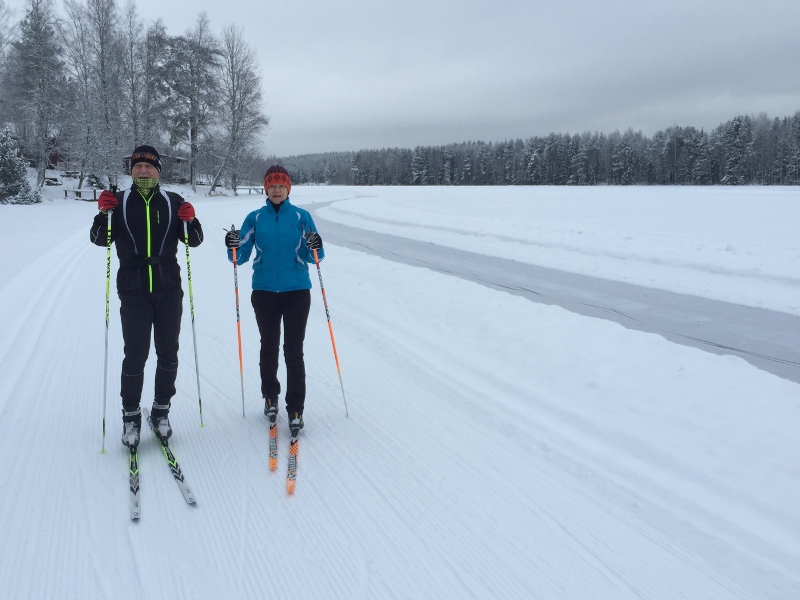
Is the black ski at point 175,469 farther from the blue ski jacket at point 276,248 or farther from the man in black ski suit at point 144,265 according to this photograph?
the blue ski jacket at point 276,248

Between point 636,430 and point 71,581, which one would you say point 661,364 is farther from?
point 71,581

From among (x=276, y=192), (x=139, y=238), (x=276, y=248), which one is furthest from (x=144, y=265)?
(x=276, y=192)

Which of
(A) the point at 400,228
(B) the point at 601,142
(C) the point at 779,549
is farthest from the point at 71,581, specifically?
(B) the point at 601,142

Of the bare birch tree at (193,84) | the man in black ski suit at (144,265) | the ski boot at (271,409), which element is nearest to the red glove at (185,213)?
the man in black ski suit at (144,265)

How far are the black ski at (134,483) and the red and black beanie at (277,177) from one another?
2045 millimetres

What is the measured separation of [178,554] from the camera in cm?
247

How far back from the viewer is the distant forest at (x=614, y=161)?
2685 inches

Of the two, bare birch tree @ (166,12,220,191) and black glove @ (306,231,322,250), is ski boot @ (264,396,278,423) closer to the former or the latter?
black glove @ (306,231,322,250)

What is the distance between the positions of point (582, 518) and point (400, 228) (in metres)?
16.8

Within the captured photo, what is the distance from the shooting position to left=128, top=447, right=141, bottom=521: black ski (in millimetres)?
2730

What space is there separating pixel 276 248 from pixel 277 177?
20.7 inches

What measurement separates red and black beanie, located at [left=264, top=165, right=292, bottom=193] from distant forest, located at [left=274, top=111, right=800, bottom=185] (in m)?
80.4

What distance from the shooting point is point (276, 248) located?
3.59m

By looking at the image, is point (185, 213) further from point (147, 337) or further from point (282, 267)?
point (147, 337)
